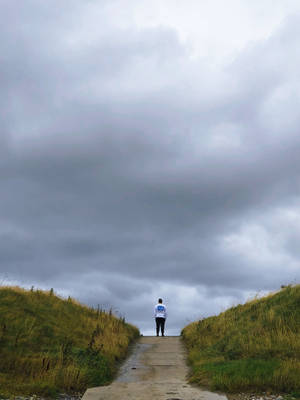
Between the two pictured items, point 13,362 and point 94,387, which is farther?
point 13,362

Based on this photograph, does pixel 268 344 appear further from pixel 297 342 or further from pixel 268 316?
pixel 268 316

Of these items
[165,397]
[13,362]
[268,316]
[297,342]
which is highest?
[268,316]

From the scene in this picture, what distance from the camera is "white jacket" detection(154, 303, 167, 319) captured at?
84.9 feet

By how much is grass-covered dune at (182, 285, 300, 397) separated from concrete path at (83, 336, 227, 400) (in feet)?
2.06

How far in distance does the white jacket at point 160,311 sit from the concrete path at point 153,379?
438cm

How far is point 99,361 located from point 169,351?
5.37 m

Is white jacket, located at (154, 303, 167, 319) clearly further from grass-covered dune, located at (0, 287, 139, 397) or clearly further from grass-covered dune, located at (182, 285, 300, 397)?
grass-covered dune, located at (182, 285, 300, 397)

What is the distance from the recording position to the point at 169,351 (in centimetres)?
1917

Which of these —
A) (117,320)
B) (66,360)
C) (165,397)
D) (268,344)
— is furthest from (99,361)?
(117,320)

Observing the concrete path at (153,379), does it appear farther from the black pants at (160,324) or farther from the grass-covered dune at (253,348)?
the black pants at (160,324)

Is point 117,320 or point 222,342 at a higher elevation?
point 117,320

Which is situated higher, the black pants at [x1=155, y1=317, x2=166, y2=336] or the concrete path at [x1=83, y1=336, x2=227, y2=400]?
the black pants at [x1=155, y1=317, x2=166, y2=336]

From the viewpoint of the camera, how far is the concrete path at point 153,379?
10.8m

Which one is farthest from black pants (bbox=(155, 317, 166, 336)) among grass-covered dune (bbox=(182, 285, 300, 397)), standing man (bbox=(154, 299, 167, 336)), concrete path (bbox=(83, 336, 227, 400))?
concrete path (bbox=(83, 336, 227, 400))
